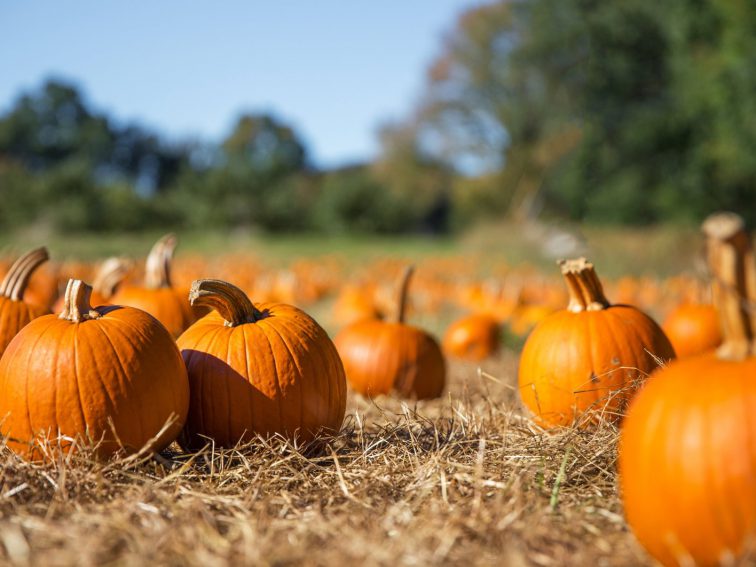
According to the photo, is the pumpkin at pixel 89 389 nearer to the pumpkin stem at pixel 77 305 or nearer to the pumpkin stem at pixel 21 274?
the pumpkin stem at pixel 77 305

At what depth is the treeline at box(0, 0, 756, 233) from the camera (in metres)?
23.2

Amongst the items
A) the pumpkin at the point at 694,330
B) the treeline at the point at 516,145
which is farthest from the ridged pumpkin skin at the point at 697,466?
the treeline at the point at 516,145

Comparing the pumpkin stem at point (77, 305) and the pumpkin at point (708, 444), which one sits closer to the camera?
the pumpkin at point (708, 444)

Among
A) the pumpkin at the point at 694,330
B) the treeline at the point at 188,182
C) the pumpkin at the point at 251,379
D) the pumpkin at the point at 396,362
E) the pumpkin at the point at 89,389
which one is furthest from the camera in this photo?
the treeline at the point at 188,182

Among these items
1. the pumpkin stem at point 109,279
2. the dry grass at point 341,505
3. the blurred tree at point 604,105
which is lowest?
the dry grass at point 341,505

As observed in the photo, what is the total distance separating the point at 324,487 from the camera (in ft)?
8.01

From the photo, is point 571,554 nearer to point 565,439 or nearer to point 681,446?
point 681,446

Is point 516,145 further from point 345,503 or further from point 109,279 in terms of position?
point 345,503

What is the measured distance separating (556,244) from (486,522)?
18.4m

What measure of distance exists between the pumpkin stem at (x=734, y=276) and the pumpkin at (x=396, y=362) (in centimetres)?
289

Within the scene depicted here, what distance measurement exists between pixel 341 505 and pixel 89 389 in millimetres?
934

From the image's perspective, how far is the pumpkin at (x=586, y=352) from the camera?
3.23 meters

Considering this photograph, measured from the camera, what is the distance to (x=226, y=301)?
2893mm

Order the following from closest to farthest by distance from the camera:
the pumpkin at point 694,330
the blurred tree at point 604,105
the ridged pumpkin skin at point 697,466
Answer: the ridged pumpkin skin at point 697,466, the pumpkin at point 694,330, the blurred tree at point 604,105
